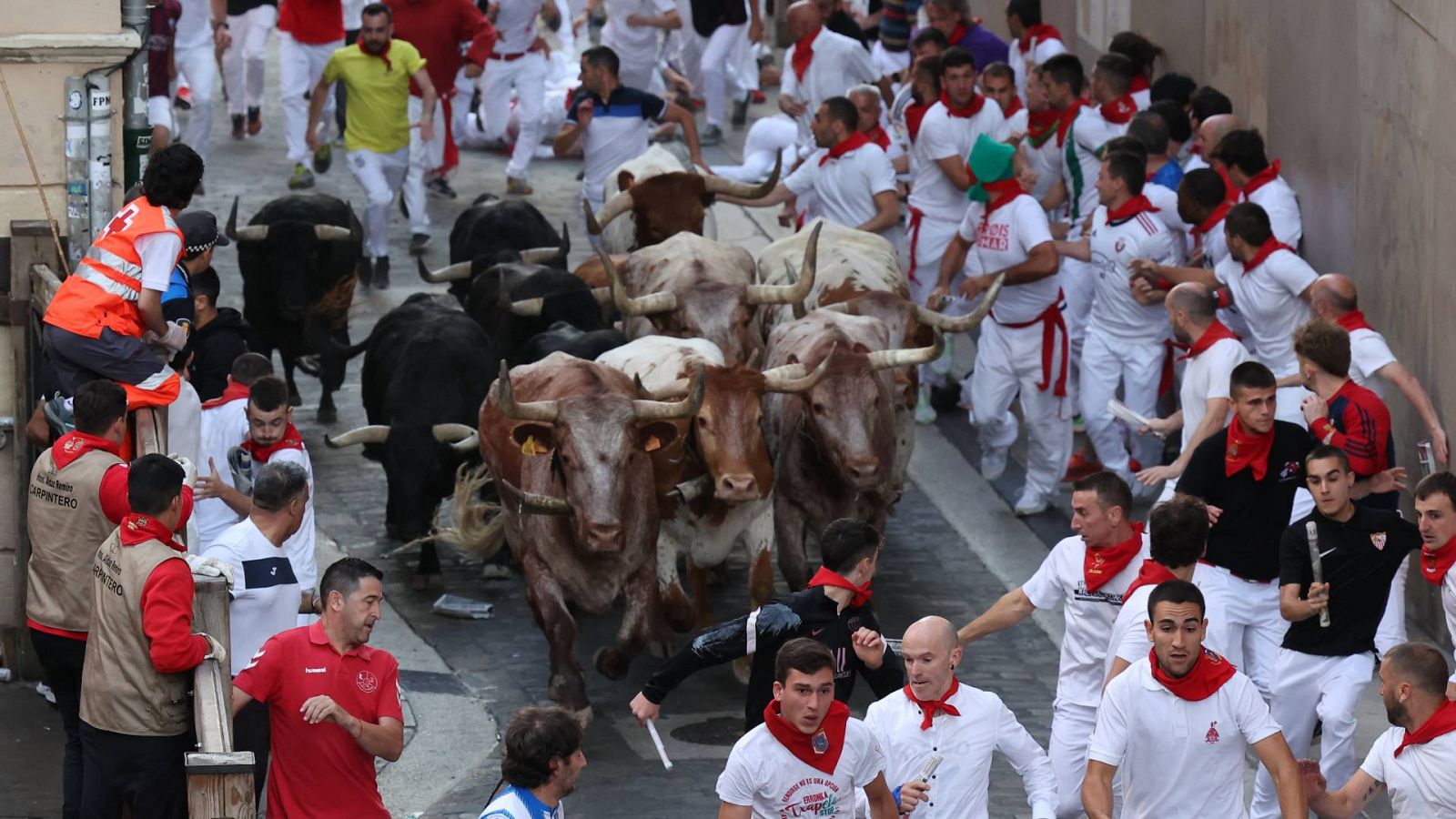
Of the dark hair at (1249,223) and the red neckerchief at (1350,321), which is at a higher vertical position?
the dark hair at (1249,223)

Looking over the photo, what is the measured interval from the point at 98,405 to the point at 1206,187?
6.35m

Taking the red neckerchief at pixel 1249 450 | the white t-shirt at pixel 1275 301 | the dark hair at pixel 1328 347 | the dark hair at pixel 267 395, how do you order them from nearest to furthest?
the red neckerchief at pixel 1249 450
the dark hair at pixel 1328 347
the dark hair at pixel 267 395
the white t-shirt at pixel 1275 301

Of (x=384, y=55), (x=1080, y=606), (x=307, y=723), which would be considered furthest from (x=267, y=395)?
(x=384, y=55)

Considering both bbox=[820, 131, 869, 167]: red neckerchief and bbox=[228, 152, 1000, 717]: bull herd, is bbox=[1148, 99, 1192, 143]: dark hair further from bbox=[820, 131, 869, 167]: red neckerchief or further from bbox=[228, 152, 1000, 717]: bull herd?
bbox=[820, 131, 869, 167]: red neckerchief

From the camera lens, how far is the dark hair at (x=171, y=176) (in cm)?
874

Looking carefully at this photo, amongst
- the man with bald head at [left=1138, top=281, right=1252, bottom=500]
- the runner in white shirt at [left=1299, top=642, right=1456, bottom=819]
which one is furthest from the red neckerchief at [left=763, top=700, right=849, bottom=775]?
the man with bald head at [left=1138, top=281, right=1252, bottom=500]

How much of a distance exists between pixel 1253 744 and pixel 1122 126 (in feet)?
26.5

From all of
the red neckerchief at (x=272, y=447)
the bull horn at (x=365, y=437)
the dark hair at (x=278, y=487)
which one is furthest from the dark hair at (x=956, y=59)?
the dark hair at (x=278, y=487)

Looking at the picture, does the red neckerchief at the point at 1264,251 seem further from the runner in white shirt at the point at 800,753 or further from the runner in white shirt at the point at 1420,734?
the runner in white shirt at the point at 800,753

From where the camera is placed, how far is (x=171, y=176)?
876 cm

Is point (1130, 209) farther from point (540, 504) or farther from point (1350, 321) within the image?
point (540, 504)

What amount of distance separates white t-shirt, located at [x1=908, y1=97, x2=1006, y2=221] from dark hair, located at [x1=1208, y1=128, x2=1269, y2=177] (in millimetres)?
2392

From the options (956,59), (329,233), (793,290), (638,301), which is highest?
(956,59)

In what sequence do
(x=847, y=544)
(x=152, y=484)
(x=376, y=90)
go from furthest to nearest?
(x=376, y=90), (x=847, y=544), (x=152, y=484)
